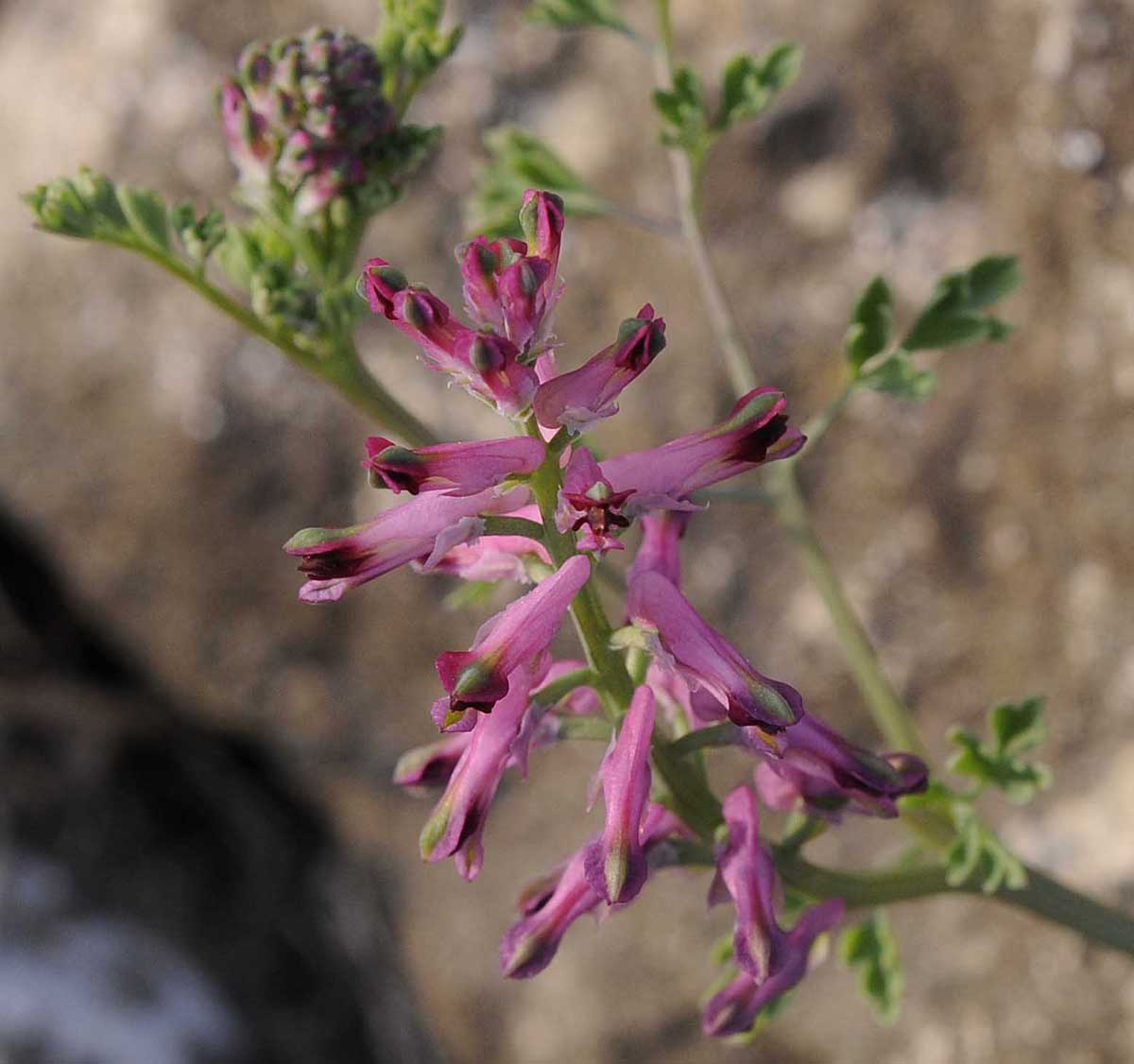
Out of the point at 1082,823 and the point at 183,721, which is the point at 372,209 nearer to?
the point at 1082,823

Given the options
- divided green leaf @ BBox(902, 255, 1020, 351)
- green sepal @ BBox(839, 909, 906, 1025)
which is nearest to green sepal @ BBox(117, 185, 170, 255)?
divided green leaf @ BBox(902, 255, 1020, 351)

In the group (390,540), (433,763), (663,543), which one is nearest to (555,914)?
(433,763)

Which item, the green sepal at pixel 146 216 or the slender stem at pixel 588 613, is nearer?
the slender stem at pixel 588 613

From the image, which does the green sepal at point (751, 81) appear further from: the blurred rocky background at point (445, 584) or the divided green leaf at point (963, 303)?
the blurred rocky background at point (445, 584)

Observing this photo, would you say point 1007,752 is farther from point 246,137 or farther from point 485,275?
point 246,137

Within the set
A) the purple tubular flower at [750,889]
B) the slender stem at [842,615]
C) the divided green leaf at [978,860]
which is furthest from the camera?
the slender stem at [842,615]

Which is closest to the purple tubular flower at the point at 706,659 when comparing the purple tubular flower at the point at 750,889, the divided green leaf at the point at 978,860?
the purple tubular flower at the point at 750,889

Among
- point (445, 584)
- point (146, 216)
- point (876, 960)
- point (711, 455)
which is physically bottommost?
point (445, 584)

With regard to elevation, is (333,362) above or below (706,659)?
above
